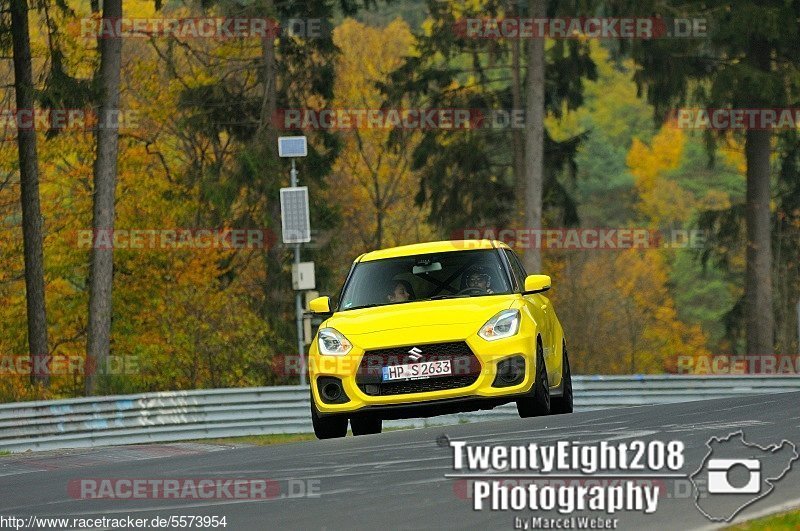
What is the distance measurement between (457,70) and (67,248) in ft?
41.5

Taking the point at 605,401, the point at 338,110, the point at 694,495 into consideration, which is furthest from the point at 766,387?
the point at 338,110

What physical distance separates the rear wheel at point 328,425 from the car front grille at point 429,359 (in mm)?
739

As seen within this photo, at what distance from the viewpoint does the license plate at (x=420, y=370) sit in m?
14.5

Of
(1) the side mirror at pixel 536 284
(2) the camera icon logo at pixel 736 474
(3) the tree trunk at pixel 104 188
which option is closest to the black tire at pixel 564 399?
(1) the side mirror at pixel 536 284

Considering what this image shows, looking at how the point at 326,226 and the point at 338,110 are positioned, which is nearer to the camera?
→ the point at 326,226

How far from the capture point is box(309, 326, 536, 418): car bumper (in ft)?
47.6

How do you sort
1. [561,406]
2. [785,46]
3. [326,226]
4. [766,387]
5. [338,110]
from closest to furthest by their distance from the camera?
[561,406], [766,387], [785,46], [326,226], [338,110]

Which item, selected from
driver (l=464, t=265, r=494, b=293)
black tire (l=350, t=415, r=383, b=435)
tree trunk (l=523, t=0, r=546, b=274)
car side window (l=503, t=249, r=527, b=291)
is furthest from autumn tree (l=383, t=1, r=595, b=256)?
driver (l=464, t=265, r=494, b=293)

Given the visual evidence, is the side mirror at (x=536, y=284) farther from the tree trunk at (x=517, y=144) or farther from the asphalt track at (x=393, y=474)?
the tree trunk at (x=517, y=144)

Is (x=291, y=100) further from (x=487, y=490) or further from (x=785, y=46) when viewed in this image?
(x=487, y=490)

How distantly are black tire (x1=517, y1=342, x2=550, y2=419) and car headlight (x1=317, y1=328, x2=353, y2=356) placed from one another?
64.8 inches

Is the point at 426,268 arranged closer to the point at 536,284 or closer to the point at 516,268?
the point at 536,284

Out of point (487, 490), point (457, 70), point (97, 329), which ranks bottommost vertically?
point (97, 329)

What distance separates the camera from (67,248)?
158 feet
